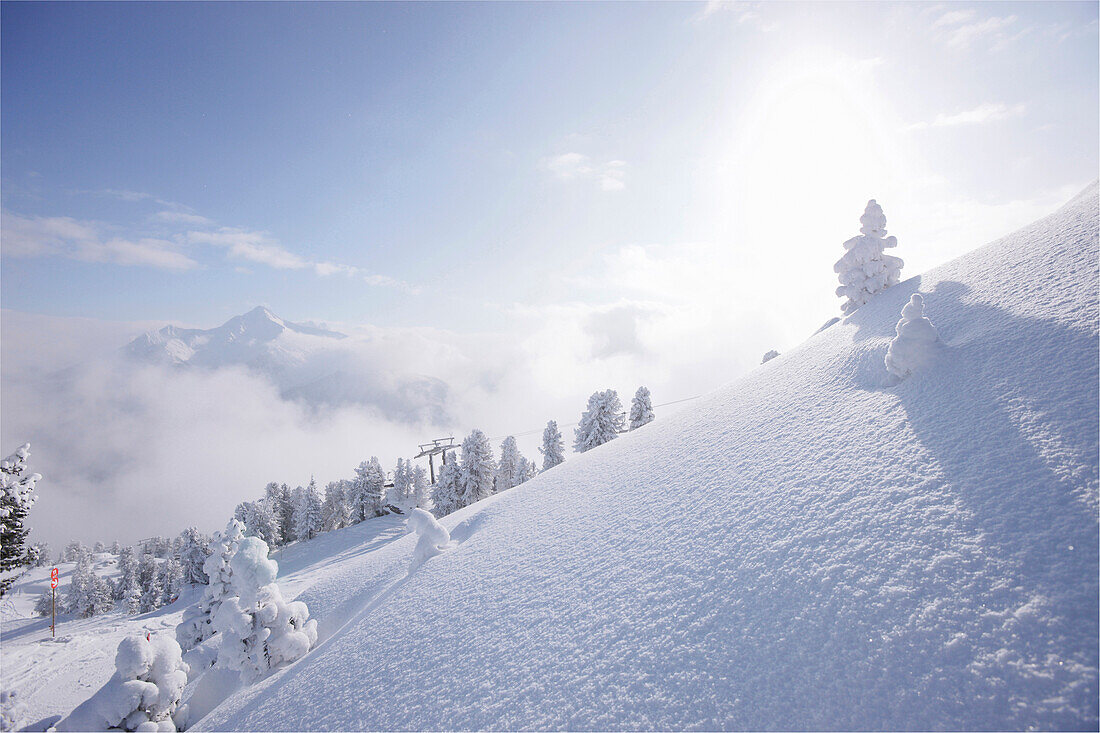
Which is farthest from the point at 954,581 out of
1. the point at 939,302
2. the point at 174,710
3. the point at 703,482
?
the point at 174,710

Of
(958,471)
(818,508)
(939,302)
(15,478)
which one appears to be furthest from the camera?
(15,478)

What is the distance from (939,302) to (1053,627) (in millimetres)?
7365

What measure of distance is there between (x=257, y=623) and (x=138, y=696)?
2744 millimetres

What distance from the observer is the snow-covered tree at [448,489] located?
42.8 metres

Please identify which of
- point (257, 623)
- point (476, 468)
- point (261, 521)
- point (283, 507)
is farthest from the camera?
point (283, 507)

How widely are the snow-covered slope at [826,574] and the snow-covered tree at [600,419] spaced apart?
96.9ft

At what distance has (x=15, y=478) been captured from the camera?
42.1 feet

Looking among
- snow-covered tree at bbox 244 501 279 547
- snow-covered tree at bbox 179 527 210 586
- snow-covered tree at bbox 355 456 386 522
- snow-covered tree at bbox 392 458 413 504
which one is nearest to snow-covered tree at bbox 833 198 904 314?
snow-covered tree at bbox 355 456 386 522

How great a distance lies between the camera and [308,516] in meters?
53.8

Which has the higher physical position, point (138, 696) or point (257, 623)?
point (257, 623)

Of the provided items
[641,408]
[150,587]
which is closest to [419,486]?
[641,408]

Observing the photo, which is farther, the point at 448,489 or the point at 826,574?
the point at 448,489

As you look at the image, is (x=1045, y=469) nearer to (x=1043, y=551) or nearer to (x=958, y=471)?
(x=958, y=471)

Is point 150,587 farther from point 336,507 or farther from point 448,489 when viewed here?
point 448,489
